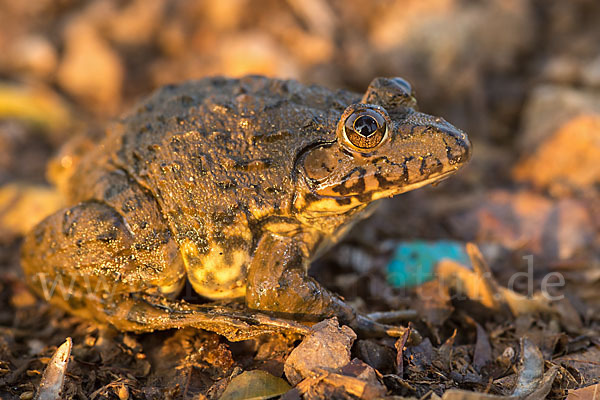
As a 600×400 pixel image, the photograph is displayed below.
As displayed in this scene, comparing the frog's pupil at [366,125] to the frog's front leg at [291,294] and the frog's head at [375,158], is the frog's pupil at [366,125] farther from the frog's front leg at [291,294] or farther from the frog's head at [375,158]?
the frog's front leg at [291,294]

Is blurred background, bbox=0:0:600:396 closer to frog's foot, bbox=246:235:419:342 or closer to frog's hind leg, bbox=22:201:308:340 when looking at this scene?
frog's foot, bbox=246:235:419:342

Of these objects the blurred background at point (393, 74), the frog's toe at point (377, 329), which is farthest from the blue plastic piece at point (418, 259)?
the frog's toe at point (377, 329)

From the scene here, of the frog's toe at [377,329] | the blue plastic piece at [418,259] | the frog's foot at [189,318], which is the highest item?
the blue plastic piece at [418,259]

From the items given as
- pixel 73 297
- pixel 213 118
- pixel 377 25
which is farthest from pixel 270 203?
pixel 377 25

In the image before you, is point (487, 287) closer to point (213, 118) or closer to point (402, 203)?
point (402, 203)

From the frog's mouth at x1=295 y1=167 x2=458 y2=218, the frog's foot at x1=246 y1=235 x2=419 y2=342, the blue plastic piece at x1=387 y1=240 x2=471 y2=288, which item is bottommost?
the frog's foot at x1=246 y1=235 x2=419 y2=342

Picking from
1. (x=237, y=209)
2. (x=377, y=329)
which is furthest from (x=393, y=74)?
(x=377, y=329)

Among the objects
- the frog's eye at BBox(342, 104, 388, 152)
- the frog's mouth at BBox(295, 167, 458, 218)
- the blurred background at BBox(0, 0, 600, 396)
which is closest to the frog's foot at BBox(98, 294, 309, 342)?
the frog's mouth at BBox(295, 167, 458, 218)
